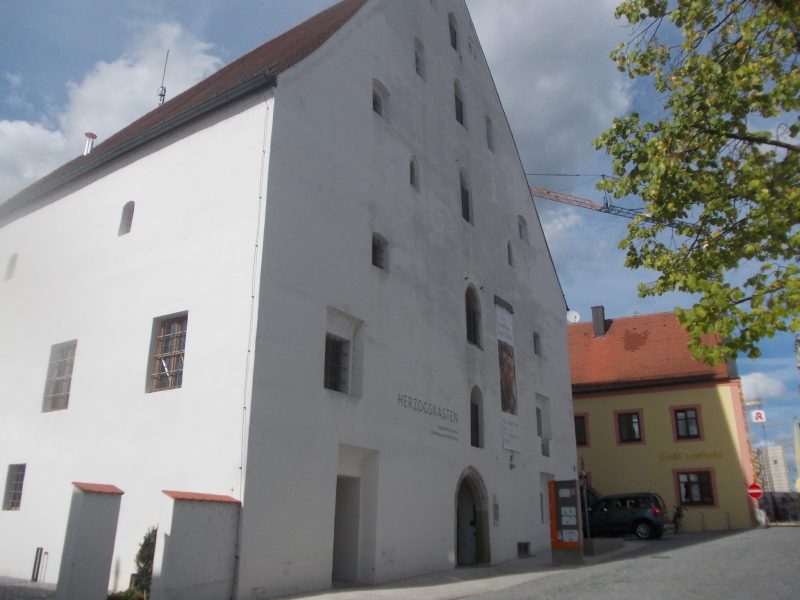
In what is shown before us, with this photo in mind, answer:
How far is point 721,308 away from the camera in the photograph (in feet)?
28.2

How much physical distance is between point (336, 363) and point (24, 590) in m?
7.02

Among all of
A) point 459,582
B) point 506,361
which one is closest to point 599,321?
point 506,361

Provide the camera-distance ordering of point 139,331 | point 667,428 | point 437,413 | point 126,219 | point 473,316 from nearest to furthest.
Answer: point 139,331
point 126,219
point 437,413
point 473,316
point 667,428

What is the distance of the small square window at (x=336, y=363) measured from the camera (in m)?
14.6

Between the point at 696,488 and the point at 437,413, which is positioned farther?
the point at 696,488

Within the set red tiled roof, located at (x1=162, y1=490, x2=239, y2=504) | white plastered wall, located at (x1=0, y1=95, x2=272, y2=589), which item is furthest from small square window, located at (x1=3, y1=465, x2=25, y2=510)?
red tiled roof, located at (x1=162, y1=490, x2=239, y2=504)

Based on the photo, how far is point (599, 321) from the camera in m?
40.7

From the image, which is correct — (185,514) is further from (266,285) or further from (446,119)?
(446,119)

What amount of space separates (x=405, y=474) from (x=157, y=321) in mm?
6412

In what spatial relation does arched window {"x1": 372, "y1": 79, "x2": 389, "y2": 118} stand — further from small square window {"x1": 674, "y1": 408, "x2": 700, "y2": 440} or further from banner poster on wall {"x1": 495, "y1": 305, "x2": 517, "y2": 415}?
small square window {"x1": 674, "y1": 408, "x2": 700, "y2": 440}

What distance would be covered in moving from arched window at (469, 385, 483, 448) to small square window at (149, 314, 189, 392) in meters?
9.39

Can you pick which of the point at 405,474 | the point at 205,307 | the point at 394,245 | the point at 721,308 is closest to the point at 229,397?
the point at 205,307

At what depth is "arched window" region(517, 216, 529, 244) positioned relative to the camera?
26622 millimetres

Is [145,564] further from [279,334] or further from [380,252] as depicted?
[380,252]
